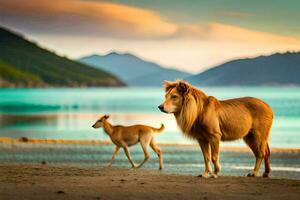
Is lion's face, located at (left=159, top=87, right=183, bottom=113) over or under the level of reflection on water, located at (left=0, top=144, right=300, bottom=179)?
over

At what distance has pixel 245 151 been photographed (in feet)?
83.4

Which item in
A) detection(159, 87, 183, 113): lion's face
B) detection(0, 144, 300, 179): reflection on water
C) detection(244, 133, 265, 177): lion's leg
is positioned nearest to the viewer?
detection(159, 87, 183, 113): lion's face

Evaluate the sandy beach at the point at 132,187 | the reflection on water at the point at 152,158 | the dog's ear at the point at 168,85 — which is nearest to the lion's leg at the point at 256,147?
the sandy beach at the point at 132,187

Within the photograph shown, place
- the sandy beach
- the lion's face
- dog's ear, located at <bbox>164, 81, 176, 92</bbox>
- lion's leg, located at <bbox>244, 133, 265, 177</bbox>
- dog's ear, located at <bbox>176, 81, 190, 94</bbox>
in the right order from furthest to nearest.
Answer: lion's leg, located at <bbox>244, 133, 265, 177</bbox>, dog's ear, located at <bbox>164, 81, 176, 92</bbox>, dog's ear, located at <bbox>176, 81, 190, 94</bbox>, the lion's face, the sandy beach

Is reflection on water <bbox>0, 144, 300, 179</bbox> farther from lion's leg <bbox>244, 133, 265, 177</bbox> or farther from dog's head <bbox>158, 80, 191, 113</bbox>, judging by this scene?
dog's head <bbox>158, 80, 191, 113</bbox>

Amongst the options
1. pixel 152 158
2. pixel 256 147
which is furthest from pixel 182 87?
pixel 152 158

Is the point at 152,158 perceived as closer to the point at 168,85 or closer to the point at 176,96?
the point at 168,85

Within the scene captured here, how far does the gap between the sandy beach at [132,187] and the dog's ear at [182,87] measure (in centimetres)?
154

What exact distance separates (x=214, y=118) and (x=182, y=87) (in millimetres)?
803

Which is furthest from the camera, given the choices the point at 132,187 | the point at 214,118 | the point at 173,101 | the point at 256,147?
the point at 256,147

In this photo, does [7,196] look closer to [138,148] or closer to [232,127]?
[232,127]

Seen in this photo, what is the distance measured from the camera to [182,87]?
1327cm

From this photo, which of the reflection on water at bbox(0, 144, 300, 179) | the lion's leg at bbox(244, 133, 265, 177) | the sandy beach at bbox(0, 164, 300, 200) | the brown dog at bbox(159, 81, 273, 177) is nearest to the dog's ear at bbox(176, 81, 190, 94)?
the brown dog at bbox(159, 81, 273, 177)

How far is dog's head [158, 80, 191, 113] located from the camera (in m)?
13.2
